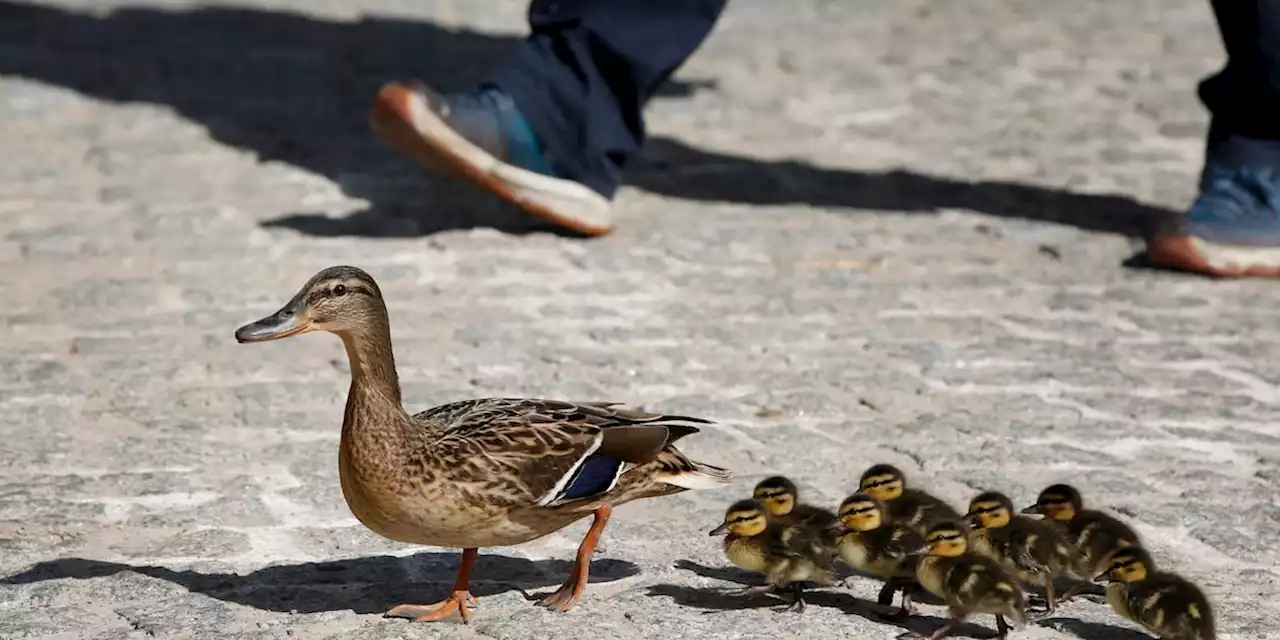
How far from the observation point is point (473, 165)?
7473 mm

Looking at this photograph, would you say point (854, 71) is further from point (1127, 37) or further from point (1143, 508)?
point (1143, 508)

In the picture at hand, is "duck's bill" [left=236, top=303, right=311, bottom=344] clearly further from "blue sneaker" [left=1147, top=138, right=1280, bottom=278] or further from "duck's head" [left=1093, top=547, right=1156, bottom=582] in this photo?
"blue sneaker" [left=1147, top=138, right=1280, bottom=278]

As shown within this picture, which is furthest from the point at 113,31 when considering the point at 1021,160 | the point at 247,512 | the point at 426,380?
the point at 247,512

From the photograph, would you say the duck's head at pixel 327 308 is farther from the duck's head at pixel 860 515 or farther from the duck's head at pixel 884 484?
the duck's head at pixel 884 484

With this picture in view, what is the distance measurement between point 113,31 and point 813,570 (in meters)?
8.24

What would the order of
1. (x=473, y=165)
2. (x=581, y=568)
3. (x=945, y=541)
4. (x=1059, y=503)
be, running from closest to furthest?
1. (x=945, y=541)
2. (x=581, y=568)
3. (x=1059, y=503)
4. (x=473, y=165)

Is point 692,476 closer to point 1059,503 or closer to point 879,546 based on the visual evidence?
point 879,546

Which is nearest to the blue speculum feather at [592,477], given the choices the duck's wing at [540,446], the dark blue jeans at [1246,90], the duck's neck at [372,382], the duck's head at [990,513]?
the duck's wing at [540,446]

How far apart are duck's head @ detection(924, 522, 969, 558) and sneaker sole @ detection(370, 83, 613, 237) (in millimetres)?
3557

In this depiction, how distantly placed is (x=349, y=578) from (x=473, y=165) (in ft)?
10.2

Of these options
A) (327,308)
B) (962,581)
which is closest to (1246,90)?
(962,581)

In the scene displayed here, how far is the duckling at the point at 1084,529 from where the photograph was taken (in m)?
4.44

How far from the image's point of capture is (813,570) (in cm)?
438

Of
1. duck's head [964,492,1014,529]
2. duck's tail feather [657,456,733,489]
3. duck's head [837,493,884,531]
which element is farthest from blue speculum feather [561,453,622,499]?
duck's head [964,492,1014,529]
